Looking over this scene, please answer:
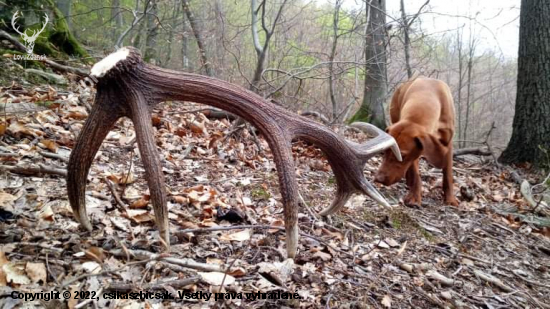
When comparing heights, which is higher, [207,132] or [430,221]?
[207,132]

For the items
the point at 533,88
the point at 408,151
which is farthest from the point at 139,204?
the point at 533,88

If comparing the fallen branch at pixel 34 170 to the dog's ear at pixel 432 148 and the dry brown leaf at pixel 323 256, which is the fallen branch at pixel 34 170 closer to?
the dry brown leaf at pixel 323 256

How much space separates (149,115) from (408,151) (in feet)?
9.74

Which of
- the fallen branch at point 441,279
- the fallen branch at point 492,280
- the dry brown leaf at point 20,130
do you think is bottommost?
the fallen branch at point 492,280


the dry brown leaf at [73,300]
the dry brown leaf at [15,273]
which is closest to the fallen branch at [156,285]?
the dry brown leaf at [73,300]

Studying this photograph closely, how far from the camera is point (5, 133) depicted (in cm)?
318

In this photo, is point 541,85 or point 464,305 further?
point 541,85

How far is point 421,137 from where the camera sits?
3.97m

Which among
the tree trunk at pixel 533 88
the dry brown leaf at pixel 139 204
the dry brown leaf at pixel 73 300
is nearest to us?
the dry brown leaf at pixel 73 300

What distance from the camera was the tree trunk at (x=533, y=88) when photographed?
5906 mm

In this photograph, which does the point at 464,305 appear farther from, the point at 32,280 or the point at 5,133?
the point at 5,133

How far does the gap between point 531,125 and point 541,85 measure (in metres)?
0.67

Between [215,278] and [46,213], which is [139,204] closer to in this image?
[46,213]

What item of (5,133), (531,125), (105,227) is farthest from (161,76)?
(531,125)
